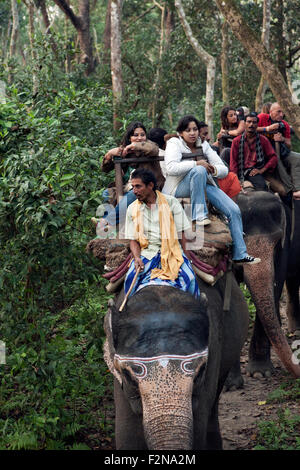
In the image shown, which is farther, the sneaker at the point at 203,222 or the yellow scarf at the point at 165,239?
the sneaker at the point at 203,222

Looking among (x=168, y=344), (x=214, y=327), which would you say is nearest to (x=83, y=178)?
(x=214, y=327)

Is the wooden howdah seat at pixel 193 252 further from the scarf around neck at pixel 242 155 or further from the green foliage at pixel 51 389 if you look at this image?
the scarf around neck at pixel 242 155

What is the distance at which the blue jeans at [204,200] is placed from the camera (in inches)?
213

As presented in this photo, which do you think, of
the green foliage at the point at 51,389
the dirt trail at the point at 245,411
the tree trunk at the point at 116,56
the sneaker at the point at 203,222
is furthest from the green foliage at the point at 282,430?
the tree trunk at the point at 116,56

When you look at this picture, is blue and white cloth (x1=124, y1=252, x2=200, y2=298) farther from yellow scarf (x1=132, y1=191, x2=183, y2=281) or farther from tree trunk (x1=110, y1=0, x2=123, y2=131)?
tree trunk (x1=110, y1=0, x2=123, y2=131)

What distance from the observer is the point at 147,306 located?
4.21 meters

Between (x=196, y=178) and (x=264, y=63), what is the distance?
2.88 metres

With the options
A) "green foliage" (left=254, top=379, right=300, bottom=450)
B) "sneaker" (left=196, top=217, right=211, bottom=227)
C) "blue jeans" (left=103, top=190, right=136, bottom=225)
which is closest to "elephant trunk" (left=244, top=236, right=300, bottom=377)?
"green foliage" (left=254, top=379, right=300, bottom=450)

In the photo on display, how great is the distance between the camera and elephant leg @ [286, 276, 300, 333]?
9.80 m

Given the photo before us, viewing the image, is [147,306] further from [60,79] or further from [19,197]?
[60,79]

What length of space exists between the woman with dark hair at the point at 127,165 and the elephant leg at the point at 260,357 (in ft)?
9.78

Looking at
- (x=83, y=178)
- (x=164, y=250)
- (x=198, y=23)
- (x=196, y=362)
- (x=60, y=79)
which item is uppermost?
(x=198, y=23)

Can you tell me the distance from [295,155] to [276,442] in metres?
3.72
